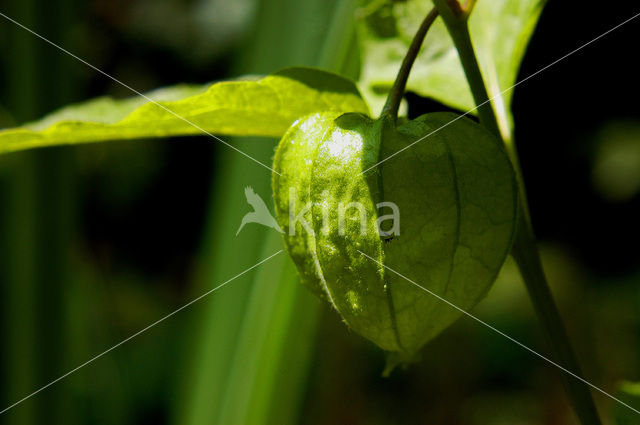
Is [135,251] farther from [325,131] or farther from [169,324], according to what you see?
[325,131]

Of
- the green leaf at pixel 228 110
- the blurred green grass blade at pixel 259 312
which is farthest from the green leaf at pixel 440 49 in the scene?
the blurred green grass blade at pixel 259 312

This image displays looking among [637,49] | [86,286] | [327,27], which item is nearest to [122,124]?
[327,27]

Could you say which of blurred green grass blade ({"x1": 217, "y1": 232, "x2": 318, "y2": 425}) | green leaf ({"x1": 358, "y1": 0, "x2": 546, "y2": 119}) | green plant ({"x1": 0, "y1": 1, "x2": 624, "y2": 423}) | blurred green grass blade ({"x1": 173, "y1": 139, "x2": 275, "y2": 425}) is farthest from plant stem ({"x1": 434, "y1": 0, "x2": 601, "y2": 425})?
blurred green grass blade ({"x1": 173, "y1": 139, "x2": 275, "y2": 425})

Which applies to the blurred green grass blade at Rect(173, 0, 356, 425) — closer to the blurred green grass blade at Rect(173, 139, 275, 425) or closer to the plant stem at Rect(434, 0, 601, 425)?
the blurred green grass blade at Rect(173, 139, 275, 425)

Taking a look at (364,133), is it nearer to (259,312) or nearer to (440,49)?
(440,49)

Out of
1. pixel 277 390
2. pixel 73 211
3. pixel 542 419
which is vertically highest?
pixel 73 211
